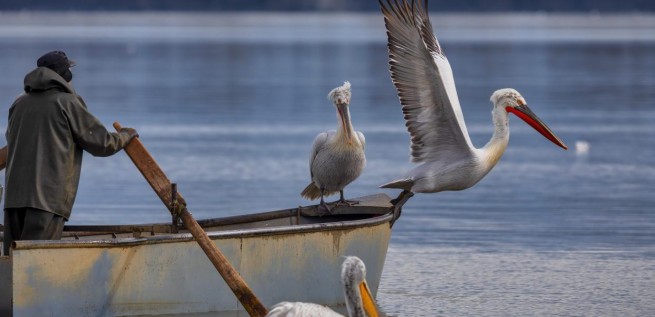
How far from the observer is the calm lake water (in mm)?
11125

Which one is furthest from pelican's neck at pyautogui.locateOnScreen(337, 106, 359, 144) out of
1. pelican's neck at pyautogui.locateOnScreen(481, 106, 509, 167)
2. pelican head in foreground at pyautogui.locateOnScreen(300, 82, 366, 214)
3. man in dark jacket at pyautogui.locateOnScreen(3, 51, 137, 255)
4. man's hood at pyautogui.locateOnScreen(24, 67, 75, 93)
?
man's hood at pyautogui.locateOnScreen(24, 67, 75, 93)

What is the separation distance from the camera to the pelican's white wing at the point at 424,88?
34.8ft

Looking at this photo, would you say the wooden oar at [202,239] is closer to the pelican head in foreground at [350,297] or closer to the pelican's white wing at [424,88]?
the pelican head in foreground at [350,297]

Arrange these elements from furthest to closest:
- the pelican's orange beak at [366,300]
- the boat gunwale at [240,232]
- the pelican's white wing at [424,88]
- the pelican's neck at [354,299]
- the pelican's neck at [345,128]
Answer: the pelican's neck at [345,128] < the pelican's white wing at [424,88] < the boat gunwale at [240,232] < the pelican's orange beak at [366,300] < the pelican's neck at [354,299]

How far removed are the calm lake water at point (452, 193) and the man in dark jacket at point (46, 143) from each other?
2435 millimetres

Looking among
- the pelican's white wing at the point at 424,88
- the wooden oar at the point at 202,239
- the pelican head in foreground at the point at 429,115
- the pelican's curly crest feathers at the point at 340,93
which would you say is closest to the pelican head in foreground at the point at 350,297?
the wooden oar at the point at 202,239

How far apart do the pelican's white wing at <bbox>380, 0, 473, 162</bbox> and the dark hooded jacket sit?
101 inches

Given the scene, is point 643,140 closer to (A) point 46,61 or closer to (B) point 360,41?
(A) point 46,61

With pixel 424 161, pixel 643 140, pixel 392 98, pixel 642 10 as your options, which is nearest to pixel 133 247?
pixel 424 161

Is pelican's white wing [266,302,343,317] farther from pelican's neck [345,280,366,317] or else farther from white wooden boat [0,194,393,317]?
white wooden boat [0,194,393,317]

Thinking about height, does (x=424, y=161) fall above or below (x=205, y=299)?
above

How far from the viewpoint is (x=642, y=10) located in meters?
143

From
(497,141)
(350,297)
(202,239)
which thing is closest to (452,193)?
(497,141)

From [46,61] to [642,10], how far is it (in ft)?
452
